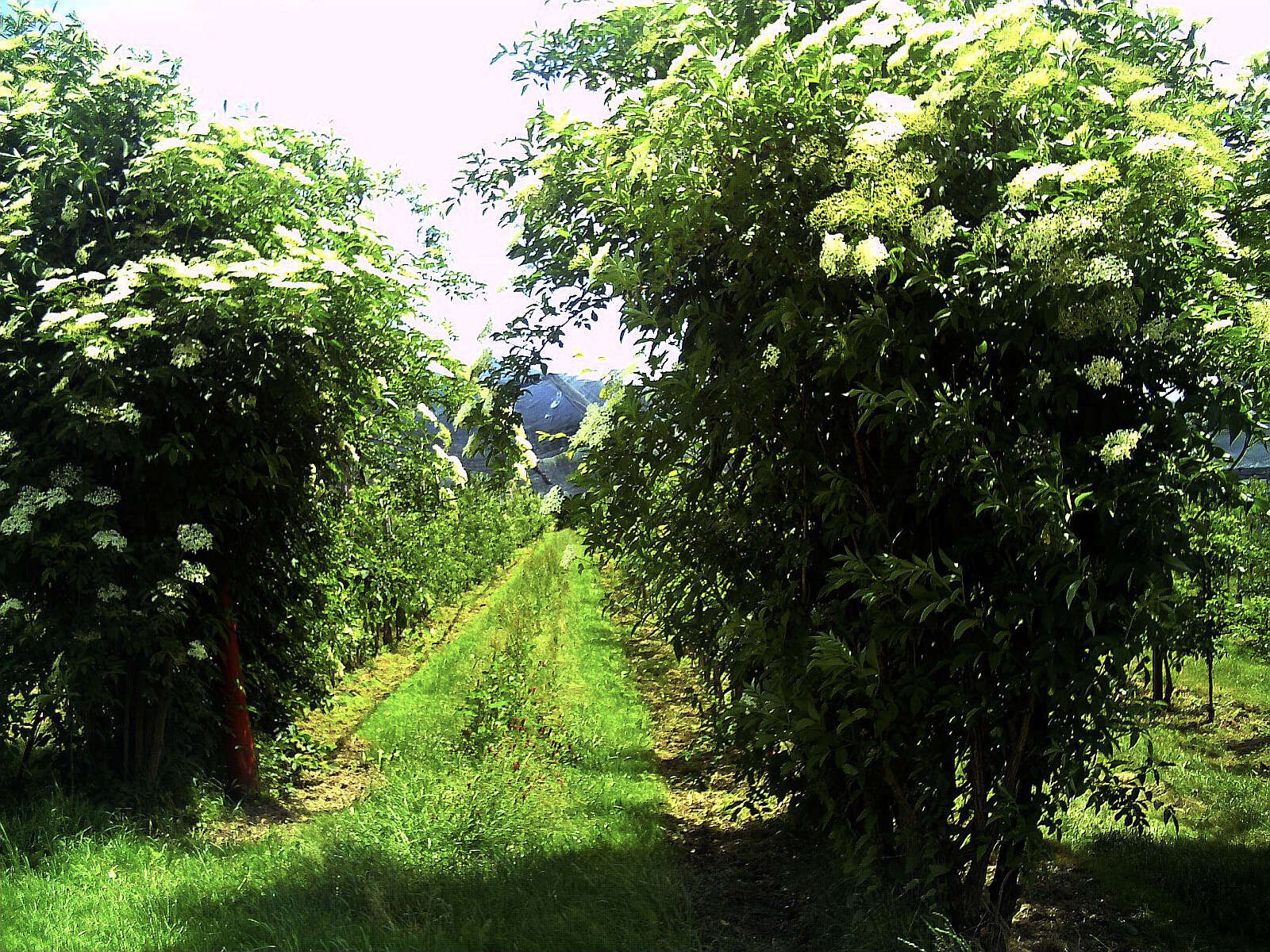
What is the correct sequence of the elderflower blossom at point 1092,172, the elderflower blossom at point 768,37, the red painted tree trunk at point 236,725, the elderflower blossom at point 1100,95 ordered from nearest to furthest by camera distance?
the elderflower blossom at point 1092,172 → the elderflower blossom at point 1100,95 → the elderflower blossom at point 768,37 → the red painted tree trunk at point 236,725

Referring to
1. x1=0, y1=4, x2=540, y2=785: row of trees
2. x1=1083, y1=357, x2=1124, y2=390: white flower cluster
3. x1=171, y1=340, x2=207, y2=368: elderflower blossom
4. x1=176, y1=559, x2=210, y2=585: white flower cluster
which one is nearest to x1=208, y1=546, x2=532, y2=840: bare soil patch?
x1=0, y1=4, x2=540, y2=785: row of trees

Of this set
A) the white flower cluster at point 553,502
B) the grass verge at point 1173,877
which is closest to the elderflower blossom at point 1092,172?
the white flower cluster at point 553,502

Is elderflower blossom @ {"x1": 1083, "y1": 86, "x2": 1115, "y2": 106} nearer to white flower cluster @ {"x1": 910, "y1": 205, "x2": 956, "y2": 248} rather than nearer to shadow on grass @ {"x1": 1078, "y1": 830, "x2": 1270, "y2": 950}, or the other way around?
white flower cluster @ {"x1": 910, "y1": 205, "x2": 956, "y2": 248}

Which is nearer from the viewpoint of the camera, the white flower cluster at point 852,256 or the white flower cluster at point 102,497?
the white flower cluster at point 852,256

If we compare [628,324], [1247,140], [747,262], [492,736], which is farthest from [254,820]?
[1247,140]

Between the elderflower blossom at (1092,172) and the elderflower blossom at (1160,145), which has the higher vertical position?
the elderflower blossom at (1160,145)

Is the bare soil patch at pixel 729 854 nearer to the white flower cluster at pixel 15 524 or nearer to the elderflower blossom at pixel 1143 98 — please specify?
the elderflower blossom at pixel 1143 98

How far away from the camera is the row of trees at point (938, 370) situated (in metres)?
3.01

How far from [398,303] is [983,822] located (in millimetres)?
4184

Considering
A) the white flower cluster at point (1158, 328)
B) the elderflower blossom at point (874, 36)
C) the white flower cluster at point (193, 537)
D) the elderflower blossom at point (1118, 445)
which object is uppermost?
the elderflower blossom at point (874, 36)

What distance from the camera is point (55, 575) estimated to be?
4.81m

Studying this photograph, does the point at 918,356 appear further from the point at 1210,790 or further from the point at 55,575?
the point at 1210,790

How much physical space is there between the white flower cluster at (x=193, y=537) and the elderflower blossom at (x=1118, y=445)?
4236 mm

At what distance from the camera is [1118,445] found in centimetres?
291
